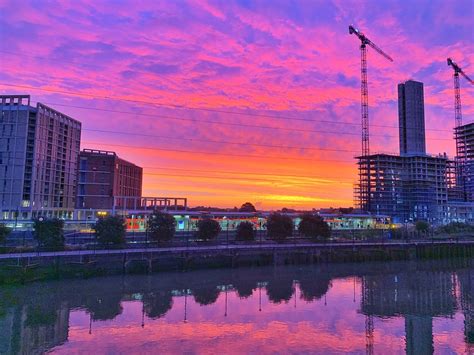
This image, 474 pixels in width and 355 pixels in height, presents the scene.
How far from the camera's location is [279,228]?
249ft

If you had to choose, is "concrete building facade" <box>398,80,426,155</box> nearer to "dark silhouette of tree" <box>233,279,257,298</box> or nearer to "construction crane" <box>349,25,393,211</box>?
"construction crane" <box>349,25,393,211</box>

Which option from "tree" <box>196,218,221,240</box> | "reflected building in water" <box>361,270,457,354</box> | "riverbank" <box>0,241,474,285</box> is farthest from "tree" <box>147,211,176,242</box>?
"reflected building in water" <box>361,270,457,354</box>

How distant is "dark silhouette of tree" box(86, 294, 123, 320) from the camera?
35812 mm

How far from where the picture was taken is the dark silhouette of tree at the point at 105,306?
35.8 m

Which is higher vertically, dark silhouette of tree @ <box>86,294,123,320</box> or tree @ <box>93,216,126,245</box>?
tree @ <box>93,216,126,245</box>

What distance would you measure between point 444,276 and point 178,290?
141 feet

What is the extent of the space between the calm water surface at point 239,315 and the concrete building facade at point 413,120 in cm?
14978

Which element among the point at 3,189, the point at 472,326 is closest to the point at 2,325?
the point at 472,326

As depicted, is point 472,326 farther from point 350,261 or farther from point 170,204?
point 170,204

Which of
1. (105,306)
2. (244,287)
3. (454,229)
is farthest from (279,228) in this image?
(454,229)

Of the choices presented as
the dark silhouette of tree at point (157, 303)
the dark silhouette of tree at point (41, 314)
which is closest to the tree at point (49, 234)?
the dark silhouette of tree at point (41, 314)

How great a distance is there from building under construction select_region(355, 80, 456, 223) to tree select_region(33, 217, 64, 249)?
446ft

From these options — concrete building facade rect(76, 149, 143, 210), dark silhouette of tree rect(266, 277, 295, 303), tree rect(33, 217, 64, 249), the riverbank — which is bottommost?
dark silhouette of tree rect(266, 277, 295, 303)

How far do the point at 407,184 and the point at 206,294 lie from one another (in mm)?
146391
